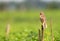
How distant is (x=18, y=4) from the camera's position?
65.2m

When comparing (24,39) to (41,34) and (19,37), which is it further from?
(41,34)

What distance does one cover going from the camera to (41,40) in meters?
6.46

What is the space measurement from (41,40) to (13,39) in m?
3.02

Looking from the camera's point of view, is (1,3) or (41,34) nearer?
(41,34)

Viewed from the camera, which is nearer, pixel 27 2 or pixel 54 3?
pixel 54 3

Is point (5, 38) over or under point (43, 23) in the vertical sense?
under

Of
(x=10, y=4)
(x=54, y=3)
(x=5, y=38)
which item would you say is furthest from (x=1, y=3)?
(x=5, y=38)

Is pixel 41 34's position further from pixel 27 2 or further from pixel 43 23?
pixel 27 2

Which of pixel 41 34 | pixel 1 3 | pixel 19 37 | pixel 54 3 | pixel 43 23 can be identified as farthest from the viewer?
pixel 1 3

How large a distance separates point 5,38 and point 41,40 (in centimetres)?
335

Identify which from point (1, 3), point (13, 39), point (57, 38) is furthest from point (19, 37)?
point (1, 3)

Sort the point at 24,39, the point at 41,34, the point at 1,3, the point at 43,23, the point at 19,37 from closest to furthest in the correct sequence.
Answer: the point at 43,23 → the point at 41,34 → the point at 24,39 → the point at 19,37 → the point at 1,3

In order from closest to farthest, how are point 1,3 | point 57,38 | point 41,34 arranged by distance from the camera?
point 41,34 → point 57,38 → point 1,3

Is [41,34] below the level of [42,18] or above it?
below
